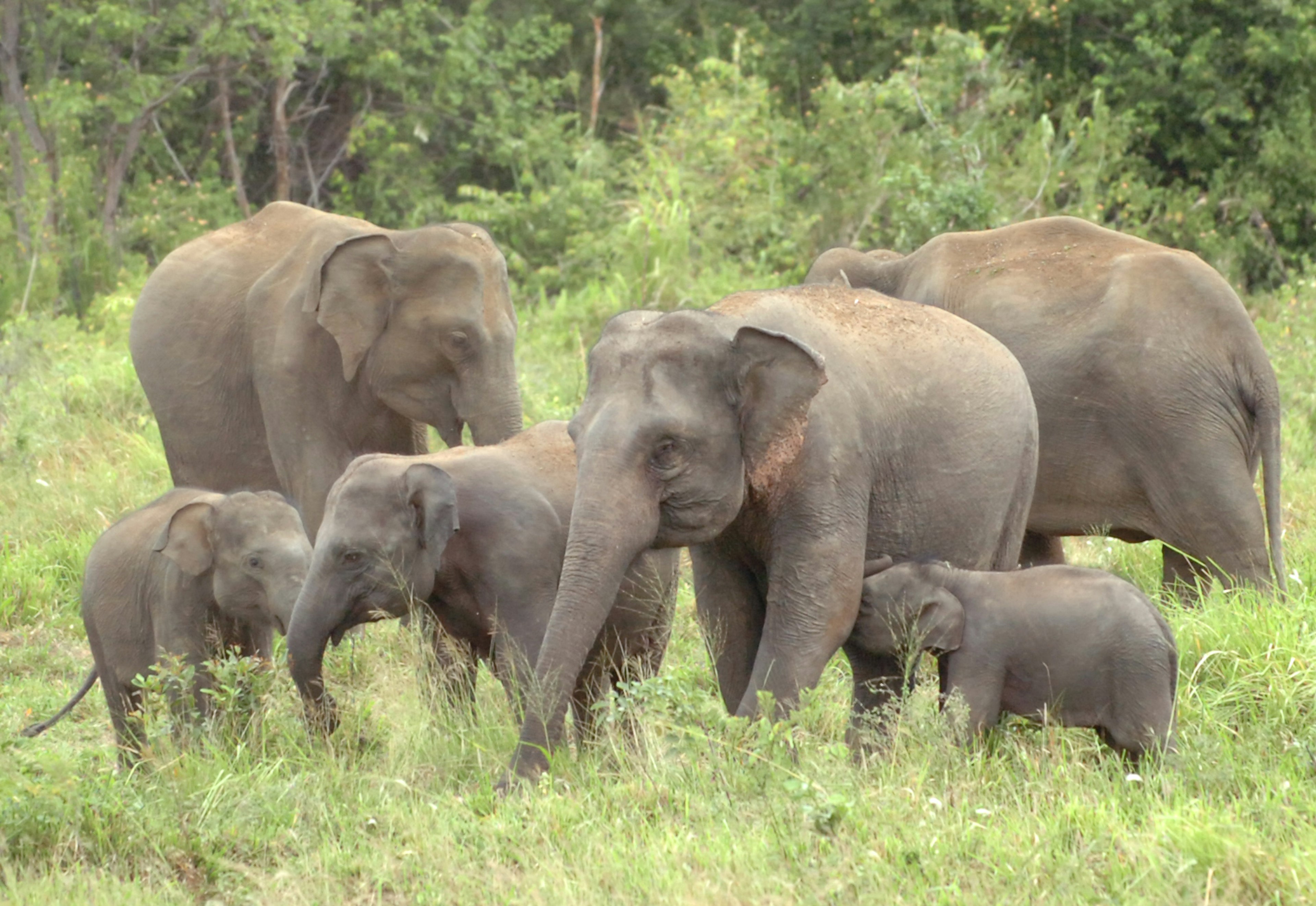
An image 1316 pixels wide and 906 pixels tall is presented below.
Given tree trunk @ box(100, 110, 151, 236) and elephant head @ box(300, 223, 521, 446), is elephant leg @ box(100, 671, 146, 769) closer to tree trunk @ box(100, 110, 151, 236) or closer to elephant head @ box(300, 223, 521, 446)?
elephant head @ box(300, 223, 521, 446)

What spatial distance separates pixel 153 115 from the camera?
19.6m

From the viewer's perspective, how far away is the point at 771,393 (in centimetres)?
443

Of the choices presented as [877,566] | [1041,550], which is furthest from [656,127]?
[877,566]

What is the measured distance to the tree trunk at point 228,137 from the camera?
19.6 m

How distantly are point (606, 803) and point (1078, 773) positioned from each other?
1.29 metres

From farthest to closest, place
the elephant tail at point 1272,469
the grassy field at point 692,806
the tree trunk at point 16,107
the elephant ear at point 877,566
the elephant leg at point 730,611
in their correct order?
the tree trunk at point 16,107 → the elephant tail at point 1272,469 → the elephant leg at point 730,611 → the elephant ear at point 877,566 → the grassy field at point 692,806

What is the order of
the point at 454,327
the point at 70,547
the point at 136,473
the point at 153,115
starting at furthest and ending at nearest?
the point at 153,115, the point at 136,473, the point at 70,547, the point at 454,327

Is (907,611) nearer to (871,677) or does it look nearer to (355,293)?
(871,677)

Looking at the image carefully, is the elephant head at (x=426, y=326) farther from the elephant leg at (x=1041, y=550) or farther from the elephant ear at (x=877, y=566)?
the elephant leg at (x=1041, y=550)

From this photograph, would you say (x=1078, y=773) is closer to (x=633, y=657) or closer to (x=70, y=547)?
(x=633, y=657)

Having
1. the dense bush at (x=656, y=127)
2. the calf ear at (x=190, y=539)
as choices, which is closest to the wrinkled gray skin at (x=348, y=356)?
the calf ear at (x=190, y=539)

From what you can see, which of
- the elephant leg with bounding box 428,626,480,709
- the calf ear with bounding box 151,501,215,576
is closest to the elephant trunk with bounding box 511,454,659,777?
the elephant leg with bounding box 428,626,480,709

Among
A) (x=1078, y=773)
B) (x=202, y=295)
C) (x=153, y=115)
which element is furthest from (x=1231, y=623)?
(x=153, y=115)

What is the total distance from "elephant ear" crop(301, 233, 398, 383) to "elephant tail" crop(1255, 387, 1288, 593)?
3384 millimetres
